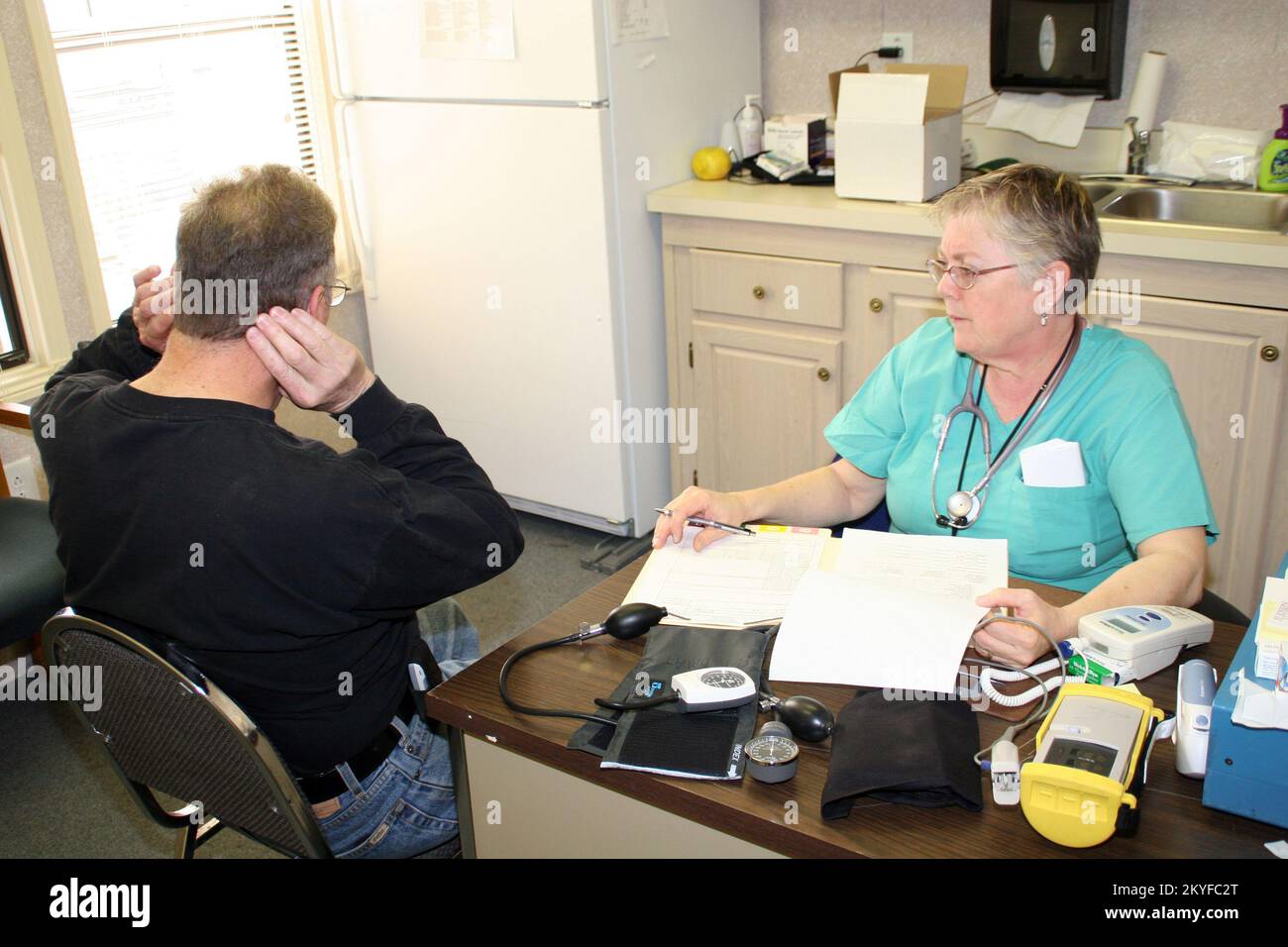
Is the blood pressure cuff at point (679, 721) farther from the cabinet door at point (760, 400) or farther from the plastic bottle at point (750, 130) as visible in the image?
the plastic bottle at point (750, 130)

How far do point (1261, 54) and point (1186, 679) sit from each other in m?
2.11

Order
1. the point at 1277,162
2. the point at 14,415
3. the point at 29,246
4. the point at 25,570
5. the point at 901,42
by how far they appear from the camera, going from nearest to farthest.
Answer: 1. the point at 25,570
2. the point at 14,415
3. the point at 1277,162
4. the point at 29,246
5. the point at 901,42

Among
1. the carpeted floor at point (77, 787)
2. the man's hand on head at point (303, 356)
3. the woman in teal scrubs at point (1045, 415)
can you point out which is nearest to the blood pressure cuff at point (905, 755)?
the woman in teal scrubs at point (1045, 415)

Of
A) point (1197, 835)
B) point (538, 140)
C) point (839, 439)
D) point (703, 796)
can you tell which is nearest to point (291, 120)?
point (538, 140)

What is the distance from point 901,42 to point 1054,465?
1.93 meters

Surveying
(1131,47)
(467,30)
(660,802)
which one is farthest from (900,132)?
(660,802)

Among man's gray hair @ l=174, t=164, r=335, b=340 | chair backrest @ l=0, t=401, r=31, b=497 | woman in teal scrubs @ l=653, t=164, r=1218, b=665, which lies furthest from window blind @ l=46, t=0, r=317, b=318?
woman in teal scrubs @ l=653, t=164, r=1218, b=665

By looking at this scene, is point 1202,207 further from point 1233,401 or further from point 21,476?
point 21,476

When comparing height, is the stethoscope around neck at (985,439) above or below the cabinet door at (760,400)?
above

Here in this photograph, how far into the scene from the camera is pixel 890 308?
9.53 feet

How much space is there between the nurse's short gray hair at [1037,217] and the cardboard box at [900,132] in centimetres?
118

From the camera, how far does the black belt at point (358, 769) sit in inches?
61.6
